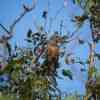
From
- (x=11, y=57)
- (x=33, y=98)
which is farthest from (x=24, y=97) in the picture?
(x=11, y=57)

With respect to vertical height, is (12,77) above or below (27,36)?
below

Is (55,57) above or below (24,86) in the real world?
above

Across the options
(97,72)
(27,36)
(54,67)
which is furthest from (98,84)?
(27,36)

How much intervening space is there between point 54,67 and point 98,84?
0.61 metres

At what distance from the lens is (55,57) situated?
448 centimetres

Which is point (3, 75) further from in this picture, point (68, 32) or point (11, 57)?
point (68, 32)

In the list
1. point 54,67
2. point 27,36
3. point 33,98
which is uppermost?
point 27,36

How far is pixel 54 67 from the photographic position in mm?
4512

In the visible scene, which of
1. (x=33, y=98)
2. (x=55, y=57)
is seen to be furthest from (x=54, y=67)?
(x=33, y=98)

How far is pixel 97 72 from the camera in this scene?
4812 mm

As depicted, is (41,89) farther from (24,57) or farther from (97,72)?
(97,72)

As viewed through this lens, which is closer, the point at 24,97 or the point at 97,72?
the point at 24,97

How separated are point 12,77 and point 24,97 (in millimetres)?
236

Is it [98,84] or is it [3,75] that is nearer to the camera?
[3,75]
